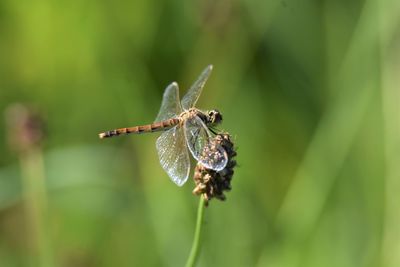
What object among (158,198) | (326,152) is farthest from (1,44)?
(326,152)

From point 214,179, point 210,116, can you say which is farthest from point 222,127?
point 214,179

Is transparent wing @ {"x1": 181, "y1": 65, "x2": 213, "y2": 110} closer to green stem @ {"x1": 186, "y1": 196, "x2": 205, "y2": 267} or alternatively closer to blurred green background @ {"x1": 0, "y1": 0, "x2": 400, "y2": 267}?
blurred green background @ {"x1": 0, "y1": 0, "x2": 400, "y2": 267}

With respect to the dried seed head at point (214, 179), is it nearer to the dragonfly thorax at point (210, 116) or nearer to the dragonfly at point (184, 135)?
the dragonfly at point (184, 135)

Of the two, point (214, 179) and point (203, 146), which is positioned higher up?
point (203, 146)

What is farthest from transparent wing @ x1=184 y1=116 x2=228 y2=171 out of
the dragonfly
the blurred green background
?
the blurred green background

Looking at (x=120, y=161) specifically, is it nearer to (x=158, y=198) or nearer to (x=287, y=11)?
(x=158, y=198)

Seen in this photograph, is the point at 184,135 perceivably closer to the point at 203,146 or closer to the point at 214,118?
the point at 214,118
